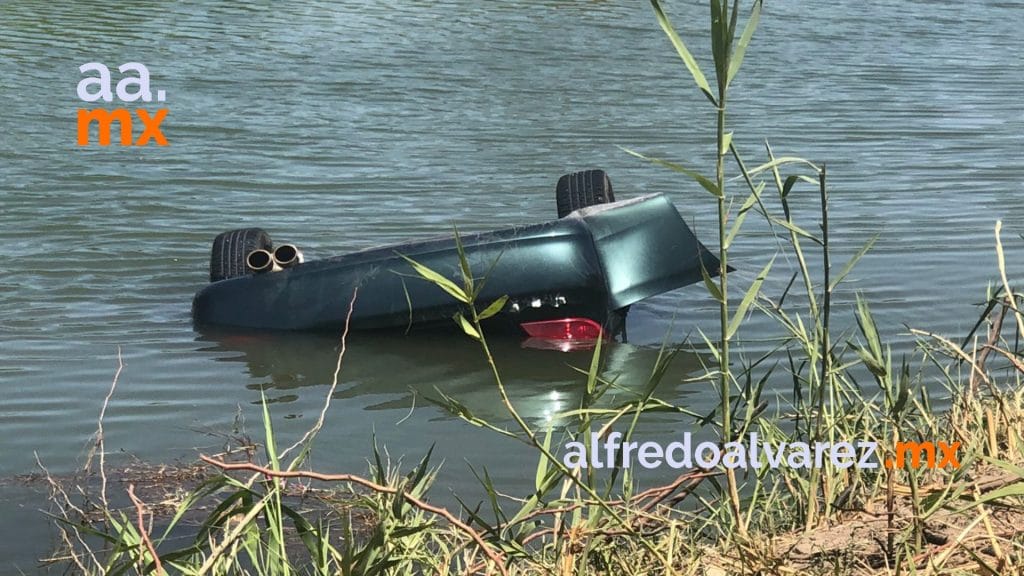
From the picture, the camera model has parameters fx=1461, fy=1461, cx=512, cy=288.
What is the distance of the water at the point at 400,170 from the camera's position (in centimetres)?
672

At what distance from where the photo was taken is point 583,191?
820 centimetres

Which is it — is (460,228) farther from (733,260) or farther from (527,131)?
(527,131)

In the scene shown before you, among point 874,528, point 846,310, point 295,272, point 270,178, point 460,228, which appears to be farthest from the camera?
point 270,178

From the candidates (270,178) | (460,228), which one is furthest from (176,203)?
(460,228)

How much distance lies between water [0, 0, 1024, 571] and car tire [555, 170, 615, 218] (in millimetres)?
603

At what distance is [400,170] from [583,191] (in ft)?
12.5

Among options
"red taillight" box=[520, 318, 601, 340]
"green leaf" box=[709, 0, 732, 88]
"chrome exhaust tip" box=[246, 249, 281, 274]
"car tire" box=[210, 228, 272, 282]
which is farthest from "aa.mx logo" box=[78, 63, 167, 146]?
"green leaf" box=[709, 0, 732, 88]

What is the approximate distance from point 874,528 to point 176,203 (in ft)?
26.2

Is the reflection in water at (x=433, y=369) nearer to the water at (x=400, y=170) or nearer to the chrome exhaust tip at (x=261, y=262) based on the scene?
the water at (x=400, y=170)

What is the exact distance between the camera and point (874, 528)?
355 centimetres

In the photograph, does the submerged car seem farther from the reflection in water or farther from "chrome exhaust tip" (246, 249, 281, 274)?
the reflection in water

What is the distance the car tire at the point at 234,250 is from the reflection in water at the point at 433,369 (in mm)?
374

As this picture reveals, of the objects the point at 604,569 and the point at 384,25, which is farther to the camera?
the point at 384,25

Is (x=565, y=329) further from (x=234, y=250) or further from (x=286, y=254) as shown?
(x=234, y=250)
